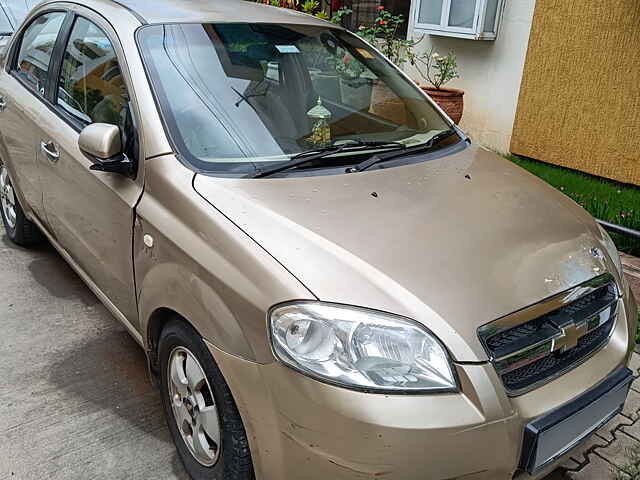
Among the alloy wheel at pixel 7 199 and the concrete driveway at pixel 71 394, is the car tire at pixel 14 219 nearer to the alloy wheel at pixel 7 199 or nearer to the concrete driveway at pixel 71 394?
the alloy wheel at pixel 7 199

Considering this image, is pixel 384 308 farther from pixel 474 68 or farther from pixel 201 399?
pixel 474 68

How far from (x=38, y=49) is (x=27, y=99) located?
346mm

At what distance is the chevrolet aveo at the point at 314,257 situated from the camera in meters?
1.63

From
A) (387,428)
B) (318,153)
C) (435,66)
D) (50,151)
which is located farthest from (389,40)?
(387,428)

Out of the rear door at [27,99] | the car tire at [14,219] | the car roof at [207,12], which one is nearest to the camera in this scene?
the car roof at [207,12]

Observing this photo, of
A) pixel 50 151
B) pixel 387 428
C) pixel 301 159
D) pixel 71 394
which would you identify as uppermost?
pixel 301 159

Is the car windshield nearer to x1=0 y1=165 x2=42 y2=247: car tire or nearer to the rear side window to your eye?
the rear side window

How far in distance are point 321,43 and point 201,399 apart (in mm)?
1905

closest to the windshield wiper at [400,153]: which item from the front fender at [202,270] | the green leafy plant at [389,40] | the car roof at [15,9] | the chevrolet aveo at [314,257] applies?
the chevrolet aveo at [314,257]

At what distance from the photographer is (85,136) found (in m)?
2.33

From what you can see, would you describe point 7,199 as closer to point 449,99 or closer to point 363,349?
point 363,349

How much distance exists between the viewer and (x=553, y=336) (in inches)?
72.2

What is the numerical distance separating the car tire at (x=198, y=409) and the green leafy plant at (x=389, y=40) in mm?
5300

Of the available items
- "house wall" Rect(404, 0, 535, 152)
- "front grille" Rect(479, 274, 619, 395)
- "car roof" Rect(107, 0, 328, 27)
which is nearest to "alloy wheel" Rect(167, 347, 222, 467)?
"front grille" Rect(479, 274, 619, 395)
